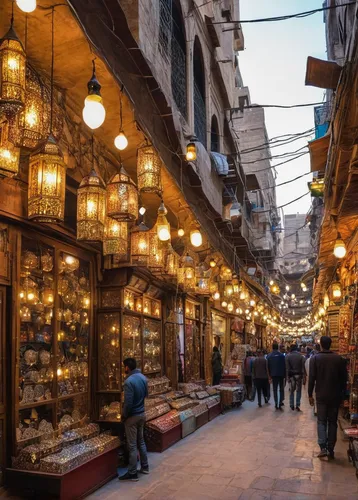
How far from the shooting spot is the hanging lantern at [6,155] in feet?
15.6

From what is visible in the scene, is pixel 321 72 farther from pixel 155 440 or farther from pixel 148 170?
pixel 155 440

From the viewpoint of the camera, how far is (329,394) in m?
7.82

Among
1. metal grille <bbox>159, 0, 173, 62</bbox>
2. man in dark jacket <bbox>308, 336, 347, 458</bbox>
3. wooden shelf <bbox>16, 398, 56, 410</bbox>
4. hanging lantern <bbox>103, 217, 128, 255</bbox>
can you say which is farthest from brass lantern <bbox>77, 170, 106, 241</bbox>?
metal grille <bbox>159, 0, 173, 62</bbox>

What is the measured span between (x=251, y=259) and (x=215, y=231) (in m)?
7.63

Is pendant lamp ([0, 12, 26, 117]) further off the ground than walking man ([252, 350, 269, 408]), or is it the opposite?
pendant lamp ([0, 12, 26, 117])

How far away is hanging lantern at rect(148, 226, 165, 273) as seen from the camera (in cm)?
852

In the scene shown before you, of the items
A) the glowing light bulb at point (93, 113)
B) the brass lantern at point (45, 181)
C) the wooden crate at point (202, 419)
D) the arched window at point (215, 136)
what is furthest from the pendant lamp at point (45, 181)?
the arched window at point (215, 136)

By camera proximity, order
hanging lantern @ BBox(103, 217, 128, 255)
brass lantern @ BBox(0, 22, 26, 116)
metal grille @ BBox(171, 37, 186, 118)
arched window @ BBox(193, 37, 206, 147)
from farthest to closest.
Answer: arched window @ BBox(193, 37, 206, 147) < metal grille @ BBox(171, 37, 186, 118) < hanging lantern @ BBox(103, 217, 128, 255) < brass lantern @ BBox(0, 22, 26, 116)

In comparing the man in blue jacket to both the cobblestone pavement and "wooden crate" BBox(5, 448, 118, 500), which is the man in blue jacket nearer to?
the cobblestone pavement

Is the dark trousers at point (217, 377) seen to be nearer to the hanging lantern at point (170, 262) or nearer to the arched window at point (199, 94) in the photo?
the arched window at point (199, 94)

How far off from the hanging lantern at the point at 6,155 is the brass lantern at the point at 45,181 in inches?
7.1

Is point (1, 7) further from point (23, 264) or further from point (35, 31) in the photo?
point (23, 264)

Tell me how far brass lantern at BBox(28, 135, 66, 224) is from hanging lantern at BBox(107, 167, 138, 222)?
1.34 metres

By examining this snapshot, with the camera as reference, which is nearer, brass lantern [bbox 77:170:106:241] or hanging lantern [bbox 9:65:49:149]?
hanging lantern [bbox 9:65:49:149]
